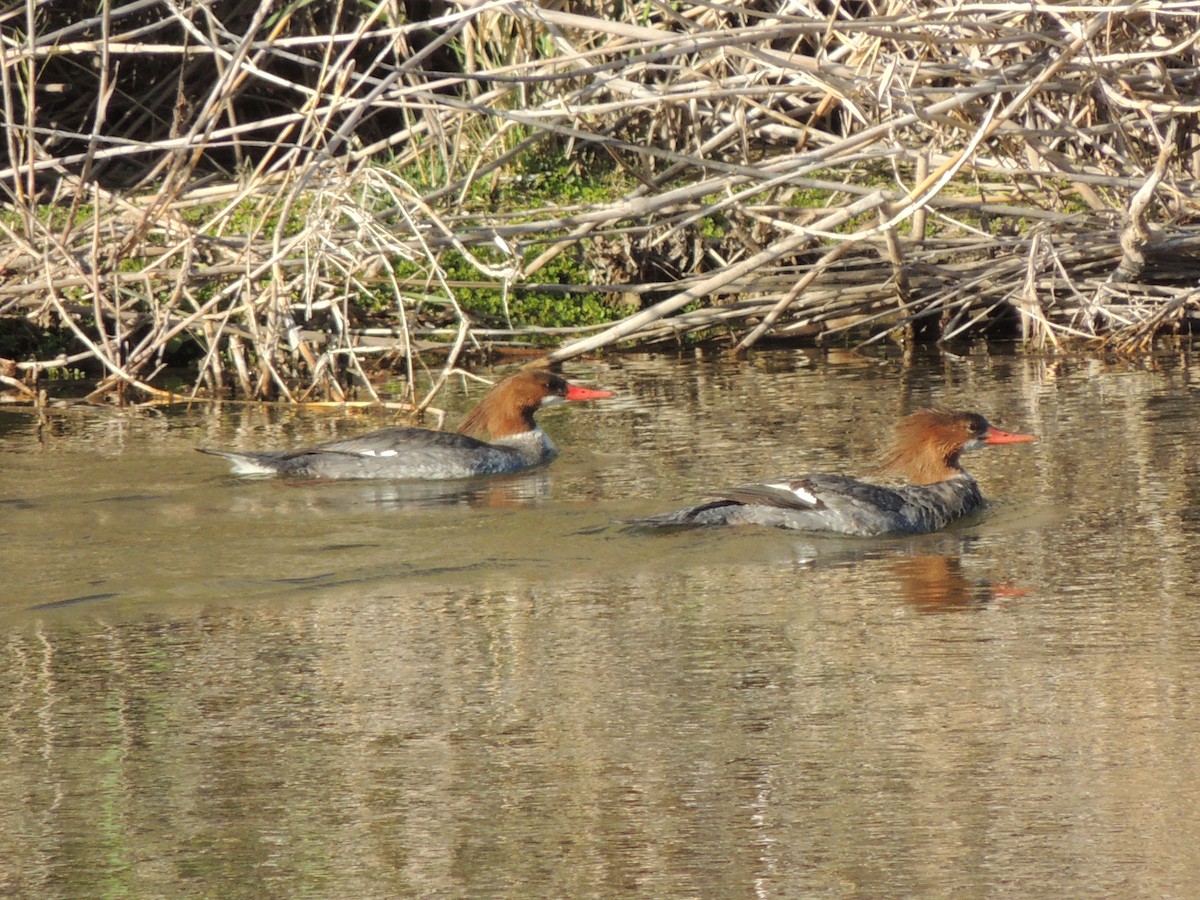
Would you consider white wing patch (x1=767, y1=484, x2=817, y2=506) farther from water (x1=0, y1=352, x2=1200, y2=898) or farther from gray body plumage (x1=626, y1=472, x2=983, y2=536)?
water (x1=0, y1=352, x2=1200, y2=898)

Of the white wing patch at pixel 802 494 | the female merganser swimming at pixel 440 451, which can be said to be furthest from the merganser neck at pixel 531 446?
the white wing patch at pixel 802 494

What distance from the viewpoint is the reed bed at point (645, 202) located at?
32.9 feet

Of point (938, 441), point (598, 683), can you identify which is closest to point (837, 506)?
point (938, 441)

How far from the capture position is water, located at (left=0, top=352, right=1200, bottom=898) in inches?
181

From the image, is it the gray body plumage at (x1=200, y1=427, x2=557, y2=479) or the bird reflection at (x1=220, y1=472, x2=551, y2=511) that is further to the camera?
the gray body plumage at (x1=200, y1=427, x2=557, y2=479)

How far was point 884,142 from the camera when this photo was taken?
11867 mm

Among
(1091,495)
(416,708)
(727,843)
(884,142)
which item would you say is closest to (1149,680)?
(727,843)

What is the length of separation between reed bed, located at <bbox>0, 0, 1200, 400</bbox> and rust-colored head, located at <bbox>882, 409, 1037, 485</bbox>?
3.28 feet

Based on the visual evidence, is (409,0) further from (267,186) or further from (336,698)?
(336,698)

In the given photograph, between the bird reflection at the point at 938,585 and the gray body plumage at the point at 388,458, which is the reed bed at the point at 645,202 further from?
the bird reflection at the point at 938,585

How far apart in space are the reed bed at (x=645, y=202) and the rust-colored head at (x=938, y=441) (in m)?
1.00

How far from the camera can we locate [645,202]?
11.1 meters

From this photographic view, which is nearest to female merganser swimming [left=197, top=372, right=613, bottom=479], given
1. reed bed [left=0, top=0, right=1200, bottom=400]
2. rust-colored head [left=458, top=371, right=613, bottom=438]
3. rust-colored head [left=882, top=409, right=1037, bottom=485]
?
rust-colored head [left=458, top=371, right=613, bottom=438]

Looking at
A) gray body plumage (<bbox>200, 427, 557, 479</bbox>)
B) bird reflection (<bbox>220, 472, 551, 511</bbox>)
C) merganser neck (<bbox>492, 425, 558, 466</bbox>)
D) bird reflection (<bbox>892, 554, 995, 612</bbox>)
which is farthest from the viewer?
merganser neck (<bbox>492, 425, 558, 466</bbox>)
